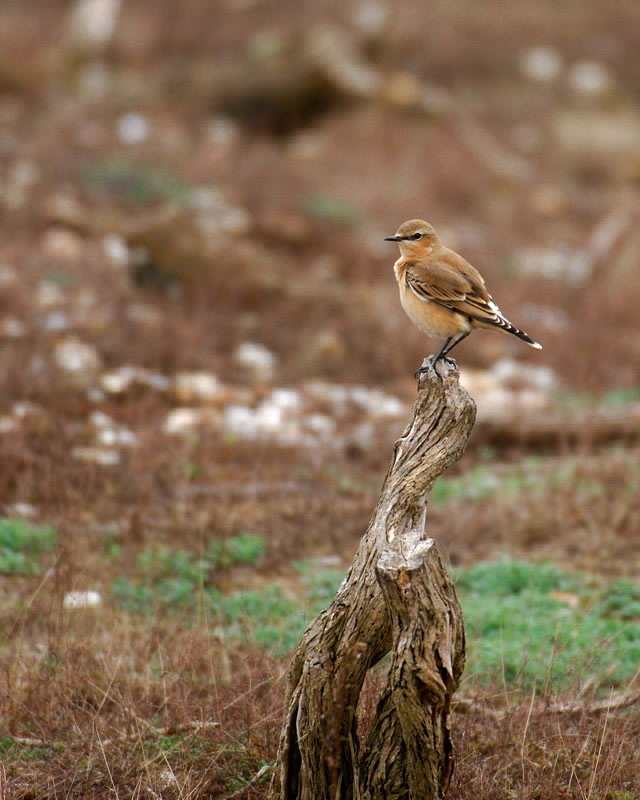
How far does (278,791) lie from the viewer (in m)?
4.38

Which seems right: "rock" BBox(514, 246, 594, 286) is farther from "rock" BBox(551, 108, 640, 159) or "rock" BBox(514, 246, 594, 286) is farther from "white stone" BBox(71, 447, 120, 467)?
"white stone" BBox(71, 447, 120, 467)

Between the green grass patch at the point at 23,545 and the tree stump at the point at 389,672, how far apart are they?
2927 mm

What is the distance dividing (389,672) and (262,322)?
869cm

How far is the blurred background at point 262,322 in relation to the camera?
656 centimetres

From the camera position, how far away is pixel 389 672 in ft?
13.4

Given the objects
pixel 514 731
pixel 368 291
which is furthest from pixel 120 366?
pixel 514 731

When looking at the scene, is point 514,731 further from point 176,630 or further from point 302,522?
point 302,522

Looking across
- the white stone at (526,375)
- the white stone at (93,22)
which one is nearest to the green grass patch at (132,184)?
the white stone at (526,375)

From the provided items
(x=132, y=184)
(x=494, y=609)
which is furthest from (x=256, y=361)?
(x=132, y=184)

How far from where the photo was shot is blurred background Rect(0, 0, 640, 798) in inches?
258

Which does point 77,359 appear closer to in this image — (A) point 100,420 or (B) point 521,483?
(A) point 100,420

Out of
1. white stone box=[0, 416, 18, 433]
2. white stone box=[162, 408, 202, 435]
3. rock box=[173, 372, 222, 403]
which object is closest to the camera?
white stone box=[0, 416, 18, 433]

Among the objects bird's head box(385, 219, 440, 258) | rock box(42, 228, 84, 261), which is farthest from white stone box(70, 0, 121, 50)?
bird's head box(385, 219, 440, 258)

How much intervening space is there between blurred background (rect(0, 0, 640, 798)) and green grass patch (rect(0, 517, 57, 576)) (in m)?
0.02
